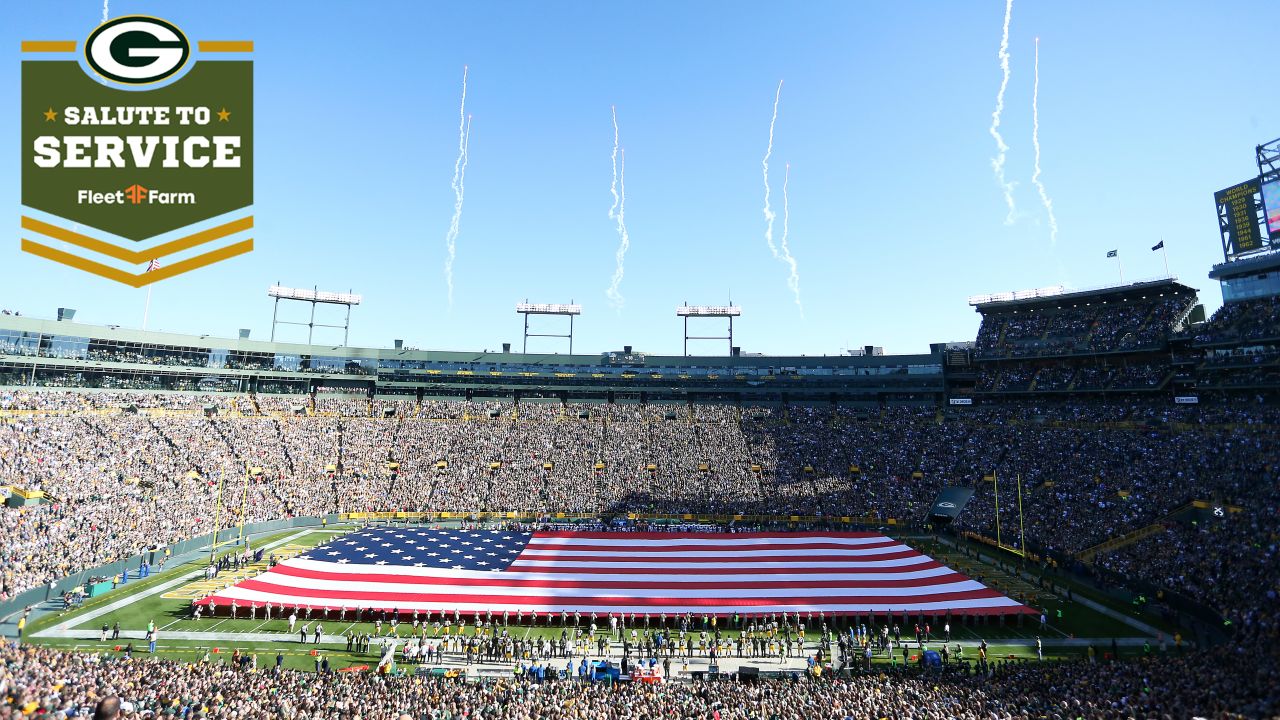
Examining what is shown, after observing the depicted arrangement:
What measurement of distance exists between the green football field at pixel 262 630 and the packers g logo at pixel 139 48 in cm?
2152

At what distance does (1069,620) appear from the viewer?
29969 mm

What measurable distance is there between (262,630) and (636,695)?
20.1 metres

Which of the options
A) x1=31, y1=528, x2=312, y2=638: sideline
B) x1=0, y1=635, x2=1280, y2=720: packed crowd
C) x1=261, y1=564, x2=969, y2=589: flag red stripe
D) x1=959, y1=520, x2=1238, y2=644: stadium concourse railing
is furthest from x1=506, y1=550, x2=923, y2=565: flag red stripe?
x1=31, y1=528, x2=312, y2=638: sideline

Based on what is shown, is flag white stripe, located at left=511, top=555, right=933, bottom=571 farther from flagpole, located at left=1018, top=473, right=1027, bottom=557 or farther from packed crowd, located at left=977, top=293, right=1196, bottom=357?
packed crowd, located at left=977, top=293, right=1196, bottom=357

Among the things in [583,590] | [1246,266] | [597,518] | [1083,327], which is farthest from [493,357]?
[1246,266]

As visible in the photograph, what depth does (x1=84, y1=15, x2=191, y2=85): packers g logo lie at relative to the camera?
18828mm

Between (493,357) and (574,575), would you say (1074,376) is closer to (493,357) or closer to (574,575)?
(574,575)

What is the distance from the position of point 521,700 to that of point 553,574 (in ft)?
57.9

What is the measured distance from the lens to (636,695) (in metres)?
18.1

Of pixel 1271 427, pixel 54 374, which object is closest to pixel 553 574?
pixel 1271 427

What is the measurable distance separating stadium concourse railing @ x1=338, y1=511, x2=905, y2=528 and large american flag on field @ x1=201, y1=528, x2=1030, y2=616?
7.20m

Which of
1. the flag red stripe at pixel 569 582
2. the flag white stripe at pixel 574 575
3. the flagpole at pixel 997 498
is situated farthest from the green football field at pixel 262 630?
the flagpole at pixel 997 498

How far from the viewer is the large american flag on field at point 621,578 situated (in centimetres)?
3056

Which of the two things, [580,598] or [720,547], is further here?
[720,547]
